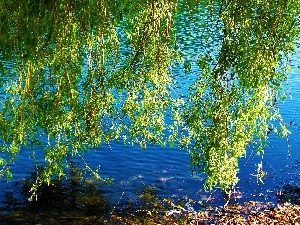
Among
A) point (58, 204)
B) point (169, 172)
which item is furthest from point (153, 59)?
point (169, 172)

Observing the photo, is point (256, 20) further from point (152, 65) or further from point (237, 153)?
point (237, 153)

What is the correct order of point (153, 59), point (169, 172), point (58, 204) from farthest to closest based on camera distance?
point (169, 172) < point (58, 204) < point (153, 59)

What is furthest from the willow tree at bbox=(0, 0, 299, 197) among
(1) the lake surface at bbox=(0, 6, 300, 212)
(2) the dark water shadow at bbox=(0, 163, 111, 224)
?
(1) the lake surface at bbox=(0, 6, 300, 212)

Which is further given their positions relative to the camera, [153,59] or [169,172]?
[169,172]

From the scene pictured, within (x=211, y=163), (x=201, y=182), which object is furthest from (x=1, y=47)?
(x=201, y=182)

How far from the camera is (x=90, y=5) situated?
12.7 ft

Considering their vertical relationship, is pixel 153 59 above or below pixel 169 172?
above

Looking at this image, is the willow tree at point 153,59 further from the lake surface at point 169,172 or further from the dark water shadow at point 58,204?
the lake surface at point 169,172

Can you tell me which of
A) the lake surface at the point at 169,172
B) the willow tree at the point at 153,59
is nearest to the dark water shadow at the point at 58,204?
the lake surface at the point at 169,172

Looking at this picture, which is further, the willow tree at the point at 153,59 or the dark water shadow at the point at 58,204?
the dark water shadow at the point at 58,204

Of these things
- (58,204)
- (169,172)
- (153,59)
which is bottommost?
(58,204)

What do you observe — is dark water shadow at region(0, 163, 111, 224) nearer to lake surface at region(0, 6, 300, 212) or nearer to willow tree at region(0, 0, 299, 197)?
lake surface at region(0, 6, 300, 212)

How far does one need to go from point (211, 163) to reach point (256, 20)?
187 cm

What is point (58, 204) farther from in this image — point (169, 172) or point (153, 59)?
point (153, 59)
